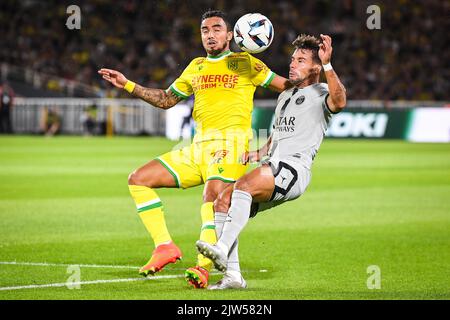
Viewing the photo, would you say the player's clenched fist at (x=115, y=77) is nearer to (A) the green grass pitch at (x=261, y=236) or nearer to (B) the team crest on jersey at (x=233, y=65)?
(B) the team crest on jersey at (x=233, y=65)

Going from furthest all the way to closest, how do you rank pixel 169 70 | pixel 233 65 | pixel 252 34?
pixel 169 70 → pixel 252 34 → pixel 233 65

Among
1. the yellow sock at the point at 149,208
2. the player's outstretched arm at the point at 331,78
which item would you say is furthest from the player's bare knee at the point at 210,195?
the player's outstretched arm at the point at 331,78

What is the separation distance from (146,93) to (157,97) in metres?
0.12

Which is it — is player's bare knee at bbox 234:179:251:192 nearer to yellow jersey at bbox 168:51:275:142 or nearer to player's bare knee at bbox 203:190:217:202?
player's bare knee at bbox 203:190:217:202

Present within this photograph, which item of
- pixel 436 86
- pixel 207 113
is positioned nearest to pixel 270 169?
pixel 207 113

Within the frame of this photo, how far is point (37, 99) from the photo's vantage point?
38.4 metres

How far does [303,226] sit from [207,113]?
4351mm

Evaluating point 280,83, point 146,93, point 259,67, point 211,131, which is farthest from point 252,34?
point 146,93

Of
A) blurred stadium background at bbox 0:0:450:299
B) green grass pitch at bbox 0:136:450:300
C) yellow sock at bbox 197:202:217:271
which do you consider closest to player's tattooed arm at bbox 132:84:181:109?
yellow sock at bbox 197:202:217:271

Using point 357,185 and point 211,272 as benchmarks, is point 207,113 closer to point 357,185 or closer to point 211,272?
point 211,272

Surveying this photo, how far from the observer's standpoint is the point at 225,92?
8367mm

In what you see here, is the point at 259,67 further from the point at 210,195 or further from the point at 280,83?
the point at 210,195

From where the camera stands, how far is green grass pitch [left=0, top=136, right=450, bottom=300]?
7.70 metres

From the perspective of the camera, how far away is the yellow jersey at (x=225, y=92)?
835cm
